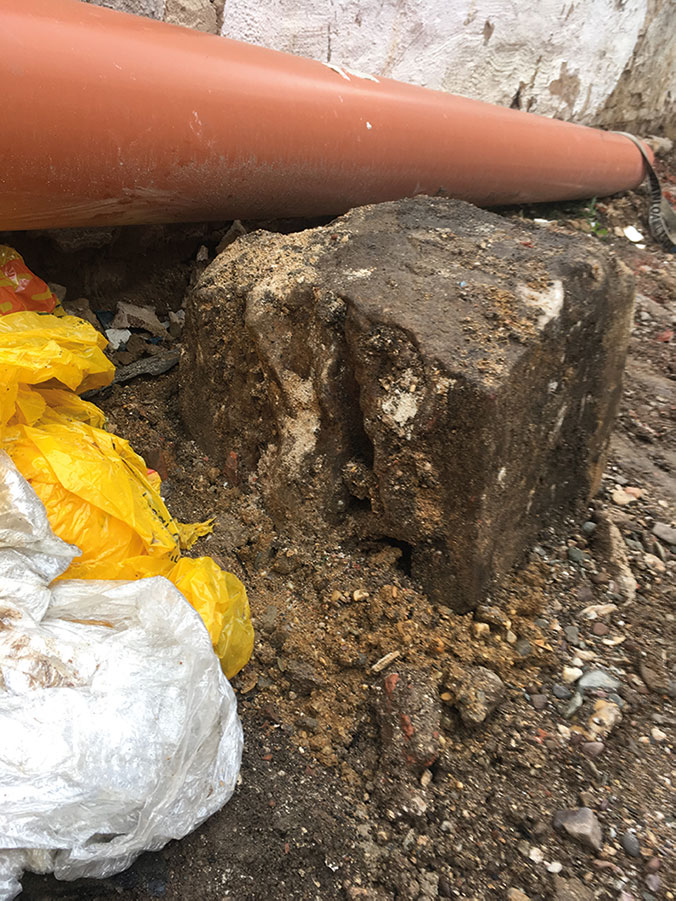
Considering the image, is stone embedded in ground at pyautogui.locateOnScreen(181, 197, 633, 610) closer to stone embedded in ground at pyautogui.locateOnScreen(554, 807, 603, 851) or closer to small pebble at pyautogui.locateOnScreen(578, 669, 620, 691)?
small pebble at pyautogui.locateOnScreen(578, 669, 620, 691)

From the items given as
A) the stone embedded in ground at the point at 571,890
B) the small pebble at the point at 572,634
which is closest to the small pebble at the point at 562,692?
the small pebble at the point at 572,634

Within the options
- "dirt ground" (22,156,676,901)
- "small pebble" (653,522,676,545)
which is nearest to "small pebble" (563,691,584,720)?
"dirt ground" (22,156,676,901)

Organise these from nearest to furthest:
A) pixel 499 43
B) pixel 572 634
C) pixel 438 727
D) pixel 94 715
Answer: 1. pixel 94 715
2. pixel 438 727
3. pixel 572 634
4. pixel 499 43

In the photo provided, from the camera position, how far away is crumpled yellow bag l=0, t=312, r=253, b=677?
1458 mm

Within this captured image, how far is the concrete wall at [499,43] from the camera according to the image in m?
2.64

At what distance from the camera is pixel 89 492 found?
4.85 feet

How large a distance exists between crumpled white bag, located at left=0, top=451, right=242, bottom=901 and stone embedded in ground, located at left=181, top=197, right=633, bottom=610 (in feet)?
1.67

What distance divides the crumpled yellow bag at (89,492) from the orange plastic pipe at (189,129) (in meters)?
0.37

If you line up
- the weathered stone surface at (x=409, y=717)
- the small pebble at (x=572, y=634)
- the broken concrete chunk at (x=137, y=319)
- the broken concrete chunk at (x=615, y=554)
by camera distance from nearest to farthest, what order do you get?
the weathered stone surface at (x=409, y=717) → the small pebble at (x=572, y=634) → the broken concrete chunk at (x=615, y=554) → the broken concrete chunk at (x=137, y=319)

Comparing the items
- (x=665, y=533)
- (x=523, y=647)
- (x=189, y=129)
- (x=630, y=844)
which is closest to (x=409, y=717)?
(x=523, y=647)

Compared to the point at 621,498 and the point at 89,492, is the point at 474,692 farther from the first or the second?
the point at 89,492

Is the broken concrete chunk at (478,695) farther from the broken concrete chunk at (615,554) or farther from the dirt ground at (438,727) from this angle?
the broken concrete chunk at (615,554)

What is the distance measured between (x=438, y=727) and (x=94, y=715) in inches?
26.2

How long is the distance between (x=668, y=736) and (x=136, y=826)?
1085mm
